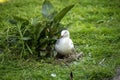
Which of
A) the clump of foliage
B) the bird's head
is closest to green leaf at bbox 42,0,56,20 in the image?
the clump of foliage

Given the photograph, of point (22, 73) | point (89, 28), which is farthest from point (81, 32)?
point (22, 73)

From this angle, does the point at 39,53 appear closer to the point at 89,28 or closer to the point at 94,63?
the point at 94,63

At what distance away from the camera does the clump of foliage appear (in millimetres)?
5270

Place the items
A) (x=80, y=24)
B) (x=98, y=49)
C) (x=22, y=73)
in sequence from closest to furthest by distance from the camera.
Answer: (x=22, y=73) < (x=98, y=49) < (x=80, y=24)

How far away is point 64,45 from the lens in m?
5.14

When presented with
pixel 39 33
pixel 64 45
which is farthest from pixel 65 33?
pixel 39 33

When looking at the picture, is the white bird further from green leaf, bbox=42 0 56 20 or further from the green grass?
green leaf, bbox=42 0 56 20

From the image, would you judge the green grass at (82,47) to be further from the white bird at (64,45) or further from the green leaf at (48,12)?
the green leaf at (48,12)

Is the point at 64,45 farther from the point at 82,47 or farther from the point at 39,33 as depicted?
the point at 82,47

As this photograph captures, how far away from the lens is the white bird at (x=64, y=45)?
515cm

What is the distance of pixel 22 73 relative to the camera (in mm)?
4875

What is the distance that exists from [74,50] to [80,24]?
1401mm

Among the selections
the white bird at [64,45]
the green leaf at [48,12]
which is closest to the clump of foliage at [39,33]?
the green leaf at [48,12]

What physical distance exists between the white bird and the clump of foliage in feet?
0.37
